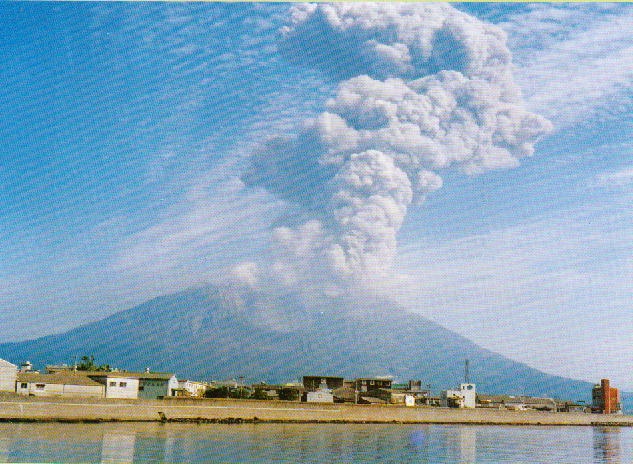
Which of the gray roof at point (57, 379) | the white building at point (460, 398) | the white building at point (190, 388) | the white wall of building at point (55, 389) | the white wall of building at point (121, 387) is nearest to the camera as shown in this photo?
the white wall of building at point (55, 389)

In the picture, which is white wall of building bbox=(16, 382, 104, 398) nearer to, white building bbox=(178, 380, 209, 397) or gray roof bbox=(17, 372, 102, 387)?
gray roof bbox=(17, 372, 102, 387)

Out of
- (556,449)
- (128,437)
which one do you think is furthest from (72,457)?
(556,449)

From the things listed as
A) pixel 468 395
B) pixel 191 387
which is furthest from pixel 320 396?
pixel 468 395

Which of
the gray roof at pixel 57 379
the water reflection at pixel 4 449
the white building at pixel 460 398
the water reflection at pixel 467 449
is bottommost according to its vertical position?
the water reflection at pixel 467 449

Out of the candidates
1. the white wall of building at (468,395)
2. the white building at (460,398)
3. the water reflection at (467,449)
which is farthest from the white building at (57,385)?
the white wall of building at (468,395)

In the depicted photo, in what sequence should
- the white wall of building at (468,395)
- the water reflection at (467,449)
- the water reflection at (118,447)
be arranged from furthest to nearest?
the white wall of building at (468,395) < the water reflection at (467,449) < the water reflection at (118,447)

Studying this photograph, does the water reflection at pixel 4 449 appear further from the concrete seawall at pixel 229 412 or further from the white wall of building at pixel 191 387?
the white wall of building at pixel 191 387

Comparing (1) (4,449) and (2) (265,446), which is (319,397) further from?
(1) (4,449)
